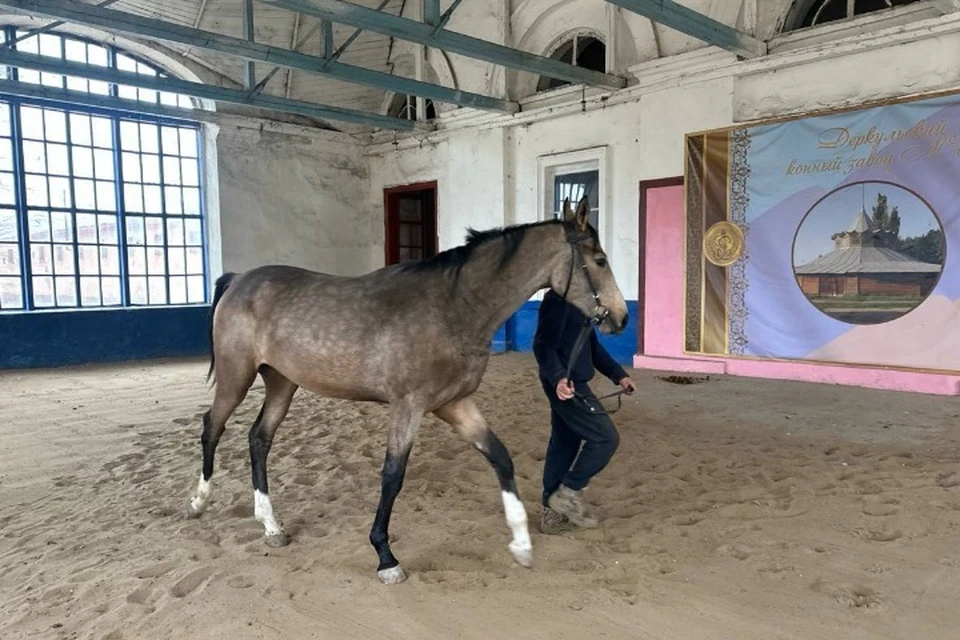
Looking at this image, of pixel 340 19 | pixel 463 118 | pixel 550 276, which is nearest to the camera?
pixel 550 276

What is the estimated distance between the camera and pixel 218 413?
343cm

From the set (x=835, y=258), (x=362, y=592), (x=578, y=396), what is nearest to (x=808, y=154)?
(x=835, y=258)

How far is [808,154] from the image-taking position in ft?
22.7

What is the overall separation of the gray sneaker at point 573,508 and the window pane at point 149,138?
987 centimetres

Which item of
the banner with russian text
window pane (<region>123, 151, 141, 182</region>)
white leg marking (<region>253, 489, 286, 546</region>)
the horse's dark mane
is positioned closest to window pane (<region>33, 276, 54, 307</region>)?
window pane (<region>123, 151, 141, 182</region>)

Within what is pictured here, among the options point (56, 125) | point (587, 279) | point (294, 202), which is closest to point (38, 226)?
point (56, 125)

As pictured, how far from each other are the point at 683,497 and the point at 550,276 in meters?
1.57

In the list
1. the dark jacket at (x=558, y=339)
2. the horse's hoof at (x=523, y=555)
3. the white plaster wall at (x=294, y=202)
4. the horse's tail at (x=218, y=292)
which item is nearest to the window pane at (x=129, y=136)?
the white plaster wall at (x=294, y=202)

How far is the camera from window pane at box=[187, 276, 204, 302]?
435 inches

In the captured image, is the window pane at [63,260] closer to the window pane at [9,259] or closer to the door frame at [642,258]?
the window pane at [9,259]

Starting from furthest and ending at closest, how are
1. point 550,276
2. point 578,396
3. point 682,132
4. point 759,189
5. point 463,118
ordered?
point 463,118 < point 682,132 < point 759,189 < point 578,396 < point 550,276

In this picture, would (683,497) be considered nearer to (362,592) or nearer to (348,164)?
(362,592)

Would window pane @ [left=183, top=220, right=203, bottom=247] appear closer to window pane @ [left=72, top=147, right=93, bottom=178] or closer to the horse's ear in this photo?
window pane @ [left=72, top=147, right=93, bottom=178]

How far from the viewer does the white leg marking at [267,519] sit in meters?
3.01
